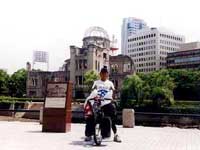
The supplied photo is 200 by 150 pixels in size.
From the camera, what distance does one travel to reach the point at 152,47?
438 ft

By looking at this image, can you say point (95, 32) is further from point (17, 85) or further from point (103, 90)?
point (103, 90)

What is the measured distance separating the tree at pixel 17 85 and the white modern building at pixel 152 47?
48.8 m

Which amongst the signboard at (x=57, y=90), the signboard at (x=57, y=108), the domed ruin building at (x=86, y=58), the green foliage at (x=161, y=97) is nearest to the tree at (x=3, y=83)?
the domed ruin building at (x=86, y=58)

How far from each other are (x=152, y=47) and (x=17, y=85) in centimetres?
5597

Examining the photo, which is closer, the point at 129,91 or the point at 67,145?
the point at 67,145

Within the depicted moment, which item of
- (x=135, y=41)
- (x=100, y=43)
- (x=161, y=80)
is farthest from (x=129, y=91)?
(x=135, y=41)

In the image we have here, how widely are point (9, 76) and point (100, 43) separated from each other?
972 inches

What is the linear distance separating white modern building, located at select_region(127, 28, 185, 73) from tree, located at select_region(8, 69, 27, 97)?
160 feet

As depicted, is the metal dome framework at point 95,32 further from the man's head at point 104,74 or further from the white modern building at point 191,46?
the man's head at point 104,74

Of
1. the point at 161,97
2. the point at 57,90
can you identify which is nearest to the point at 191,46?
the point at 161,97

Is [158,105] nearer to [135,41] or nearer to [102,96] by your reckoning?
[102,96]

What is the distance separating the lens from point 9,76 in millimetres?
94562

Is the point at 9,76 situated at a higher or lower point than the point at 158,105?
higher

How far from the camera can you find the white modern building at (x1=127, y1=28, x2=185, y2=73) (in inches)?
5162
